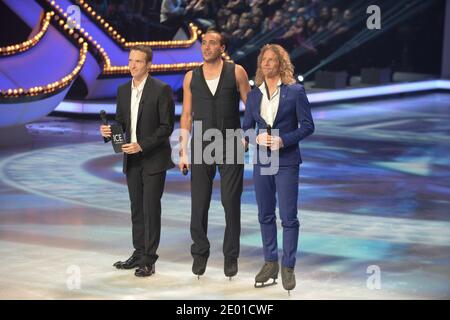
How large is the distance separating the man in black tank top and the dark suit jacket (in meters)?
0.11

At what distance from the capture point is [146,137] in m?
6.00

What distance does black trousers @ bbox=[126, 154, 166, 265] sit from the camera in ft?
19.8

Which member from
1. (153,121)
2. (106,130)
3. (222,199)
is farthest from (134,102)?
(222,199)

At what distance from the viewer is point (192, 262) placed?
6.52m

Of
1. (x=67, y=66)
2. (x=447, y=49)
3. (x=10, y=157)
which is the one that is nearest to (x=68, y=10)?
(x=67, y=66)

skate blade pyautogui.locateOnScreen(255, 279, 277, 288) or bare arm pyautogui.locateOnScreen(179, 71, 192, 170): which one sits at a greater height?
bare arm pyautogui.locateOnScreen(179, 71, 192, 170)

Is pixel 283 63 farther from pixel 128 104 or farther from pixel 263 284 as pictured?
pixel 263 284

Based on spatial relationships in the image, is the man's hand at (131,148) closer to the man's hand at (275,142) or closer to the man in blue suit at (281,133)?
the man in blue suit at (281,133)

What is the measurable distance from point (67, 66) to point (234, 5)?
550 cm

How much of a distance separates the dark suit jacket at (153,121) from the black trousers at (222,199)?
25 cm

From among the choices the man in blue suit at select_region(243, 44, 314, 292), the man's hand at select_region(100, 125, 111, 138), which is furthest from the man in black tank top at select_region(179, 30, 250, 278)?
the man's hand at select_region(100, 125, 111, 138)

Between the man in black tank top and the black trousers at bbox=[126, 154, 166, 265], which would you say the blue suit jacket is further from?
the black trousers at bbox=[126, 154, 166, 265]

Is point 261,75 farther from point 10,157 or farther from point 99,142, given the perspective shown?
point 99,142

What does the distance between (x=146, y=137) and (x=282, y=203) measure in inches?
38.3
